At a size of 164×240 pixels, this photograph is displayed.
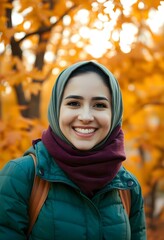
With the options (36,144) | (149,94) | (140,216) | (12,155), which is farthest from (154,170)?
(36,144)

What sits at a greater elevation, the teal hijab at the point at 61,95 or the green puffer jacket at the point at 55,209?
the teal hijab at the point at 61,95

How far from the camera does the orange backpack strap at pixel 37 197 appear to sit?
1825 mm

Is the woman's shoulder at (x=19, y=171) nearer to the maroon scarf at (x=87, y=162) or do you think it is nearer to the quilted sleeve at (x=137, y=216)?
the maroon scarf at (x=87, y=162)

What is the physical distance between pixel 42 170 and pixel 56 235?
300mm

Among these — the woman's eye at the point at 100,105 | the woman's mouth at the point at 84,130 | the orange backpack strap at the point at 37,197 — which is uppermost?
the woman's eye at the point at 100,105

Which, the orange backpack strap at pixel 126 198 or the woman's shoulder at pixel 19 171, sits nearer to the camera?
the woman's shoulder at pixel 19 171

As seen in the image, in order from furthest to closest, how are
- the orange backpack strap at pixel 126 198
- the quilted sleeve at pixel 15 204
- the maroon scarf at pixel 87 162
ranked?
the orange backpack strap at pixel 126 198 < the maroon scarf at pixel 87 162 < the quilted sleeve at pixel 15 204

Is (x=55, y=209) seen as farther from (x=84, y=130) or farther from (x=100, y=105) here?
(x=100, y=105)

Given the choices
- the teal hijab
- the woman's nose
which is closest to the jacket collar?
the teal hijab

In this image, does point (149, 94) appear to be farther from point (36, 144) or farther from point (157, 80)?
point (36, 144)

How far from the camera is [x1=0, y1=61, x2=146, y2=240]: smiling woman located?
181 cm

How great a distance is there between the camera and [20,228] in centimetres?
179

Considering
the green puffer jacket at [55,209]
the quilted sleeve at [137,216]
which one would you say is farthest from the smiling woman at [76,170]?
the quilted sleeve at [137,216]

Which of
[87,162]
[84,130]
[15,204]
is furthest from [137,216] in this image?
[15,204]
